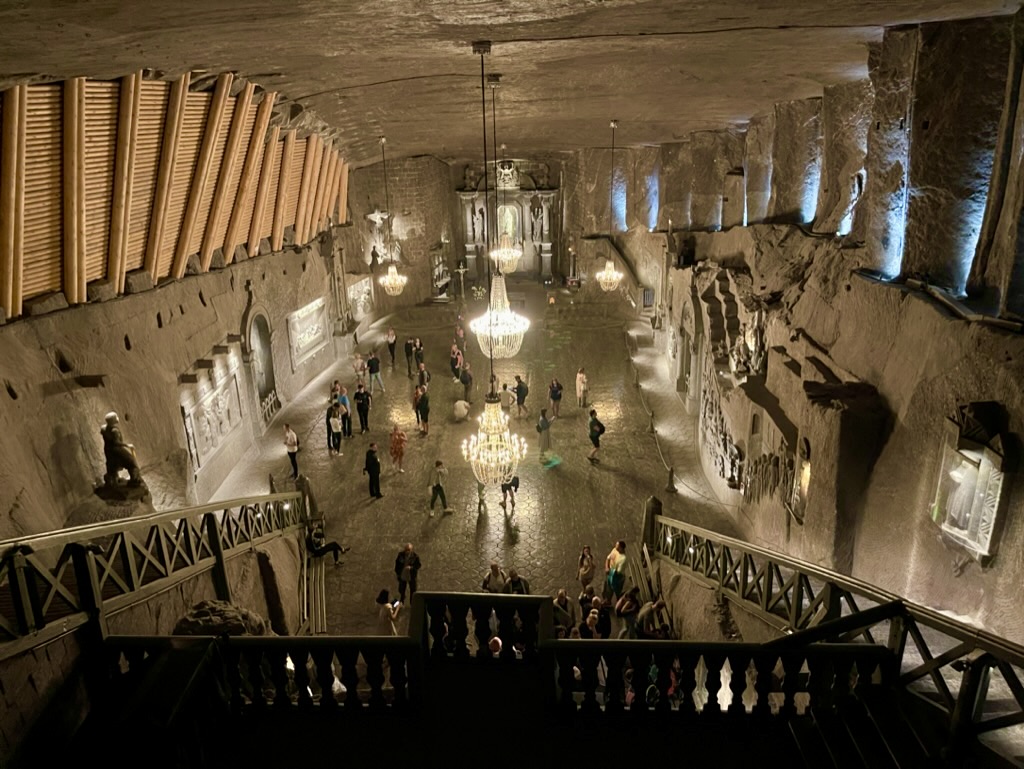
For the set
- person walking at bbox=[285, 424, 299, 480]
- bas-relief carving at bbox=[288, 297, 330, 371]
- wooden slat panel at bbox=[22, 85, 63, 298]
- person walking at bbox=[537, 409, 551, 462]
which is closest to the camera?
wooden slat panel at bbox=[22, 85, 63, 298]

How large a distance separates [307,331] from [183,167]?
27.5 ft

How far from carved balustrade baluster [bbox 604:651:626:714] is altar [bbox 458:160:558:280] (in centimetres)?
2275

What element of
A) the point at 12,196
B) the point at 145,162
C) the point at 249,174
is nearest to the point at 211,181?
the point at 249,174

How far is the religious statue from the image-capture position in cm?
768

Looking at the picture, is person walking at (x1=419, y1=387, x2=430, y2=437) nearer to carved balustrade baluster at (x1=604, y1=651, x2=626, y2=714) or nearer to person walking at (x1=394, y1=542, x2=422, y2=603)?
person walking at (x1=394, y1=542, x2=422, y2=603)

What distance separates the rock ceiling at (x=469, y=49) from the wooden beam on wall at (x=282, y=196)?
0.81m

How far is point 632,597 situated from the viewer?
784 centimetres

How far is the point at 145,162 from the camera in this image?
8062 mm

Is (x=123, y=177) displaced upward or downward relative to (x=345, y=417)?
upward

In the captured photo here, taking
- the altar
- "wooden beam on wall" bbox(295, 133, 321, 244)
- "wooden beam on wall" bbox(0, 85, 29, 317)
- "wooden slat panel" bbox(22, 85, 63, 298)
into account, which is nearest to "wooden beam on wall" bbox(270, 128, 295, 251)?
"wooden beam on wall" bbox(295, 133, 321, 244)

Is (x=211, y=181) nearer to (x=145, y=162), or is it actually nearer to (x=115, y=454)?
(x=145, y=162)

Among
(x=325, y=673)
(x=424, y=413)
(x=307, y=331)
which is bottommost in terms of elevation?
(x=424, y=413)

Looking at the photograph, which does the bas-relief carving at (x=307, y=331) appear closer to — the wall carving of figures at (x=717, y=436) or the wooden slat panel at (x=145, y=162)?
the wooden slat panel at (x=145, y=162)

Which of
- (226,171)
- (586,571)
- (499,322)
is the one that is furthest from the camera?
(226,171)
